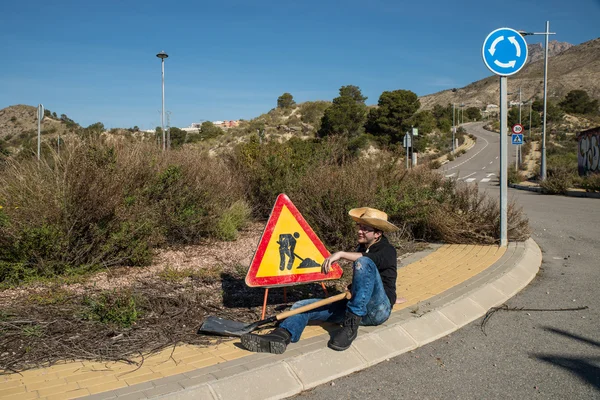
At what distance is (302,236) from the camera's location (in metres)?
5.18

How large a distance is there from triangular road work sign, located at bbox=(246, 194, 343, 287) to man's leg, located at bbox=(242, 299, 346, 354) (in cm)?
34

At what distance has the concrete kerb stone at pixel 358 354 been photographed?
3568 mm

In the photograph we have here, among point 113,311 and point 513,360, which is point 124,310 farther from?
point 513,360

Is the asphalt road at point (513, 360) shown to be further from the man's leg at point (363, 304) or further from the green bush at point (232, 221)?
the green bush at point (232, 221)

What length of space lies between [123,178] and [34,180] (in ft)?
3.43

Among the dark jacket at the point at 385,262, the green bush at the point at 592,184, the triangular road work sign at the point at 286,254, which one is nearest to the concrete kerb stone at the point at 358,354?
the dark jacket at the point at 385,262

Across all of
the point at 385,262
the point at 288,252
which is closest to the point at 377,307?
the point at 385,262

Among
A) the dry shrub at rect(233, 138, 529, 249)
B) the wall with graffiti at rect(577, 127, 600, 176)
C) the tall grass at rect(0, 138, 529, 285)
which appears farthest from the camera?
the wall with graffiti at rect(577, 127, 600, 176)

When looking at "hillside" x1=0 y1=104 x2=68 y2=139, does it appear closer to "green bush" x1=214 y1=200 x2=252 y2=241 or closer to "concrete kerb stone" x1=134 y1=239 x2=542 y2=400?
"green bush" x1=214 y1=200 x2=252 y2=241

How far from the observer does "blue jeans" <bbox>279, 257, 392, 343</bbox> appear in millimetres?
4412

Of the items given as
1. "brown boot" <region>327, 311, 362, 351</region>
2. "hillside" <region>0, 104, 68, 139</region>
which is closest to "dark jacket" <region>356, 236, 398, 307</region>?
"brown boot" <region>327, 311, 362, 351</region>

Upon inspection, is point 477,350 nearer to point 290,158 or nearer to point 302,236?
point 302,236

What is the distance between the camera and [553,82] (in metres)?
114

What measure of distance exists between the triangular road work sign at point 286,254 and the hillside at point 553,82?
110m
